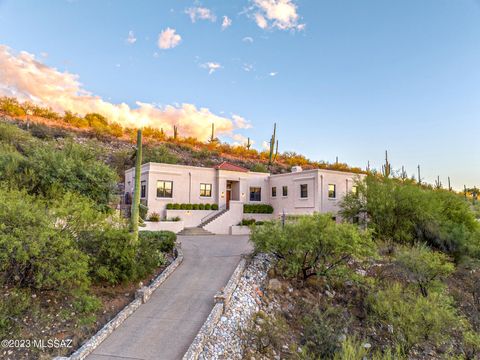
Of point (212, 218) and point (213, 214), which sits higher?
point (213, 214)

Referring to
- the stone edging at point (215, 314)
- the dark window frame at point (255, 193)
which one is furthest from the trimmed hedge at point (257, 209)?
the stone edging at point (215, 314)

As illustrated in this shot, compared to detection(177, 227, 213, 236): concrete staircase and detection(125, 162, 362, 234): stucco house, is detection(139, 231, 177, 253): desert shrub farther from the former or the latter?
detection(177, 227, 213, 236): concrete staircase

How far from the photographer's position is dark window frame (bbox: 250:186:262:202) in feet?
93.3

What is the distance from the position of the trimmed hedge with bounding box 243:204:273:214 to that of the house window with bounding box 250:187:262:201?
40.1 inches

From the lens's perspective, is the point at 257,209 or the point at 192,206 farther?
the point at 257,209

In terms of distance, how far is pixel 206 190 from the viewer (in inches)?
1051

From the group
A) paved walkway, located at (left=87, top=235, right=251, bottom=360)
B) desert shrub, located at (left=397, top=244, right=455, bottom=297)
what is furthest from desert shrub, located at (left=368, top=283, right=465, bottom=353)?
paved walkway, located at (left=87, top=235, right=251, bottom=360)

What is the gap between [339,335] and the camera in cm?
937

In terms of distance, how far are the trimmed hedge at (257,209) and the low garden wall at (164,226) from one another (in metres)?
6.09

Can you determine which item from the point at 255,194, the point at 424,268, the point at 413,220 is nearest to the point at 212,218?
the point at 255,194

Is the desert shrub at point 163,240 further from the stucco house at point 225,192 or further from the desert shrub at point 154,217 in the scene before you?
the desert shrub at point 154,217

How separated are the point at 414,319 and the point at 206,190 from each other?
1940cm

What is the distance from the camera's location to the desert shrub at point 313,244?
1180 cm

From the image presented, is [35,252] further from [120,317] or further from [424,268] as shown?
[424,268]
